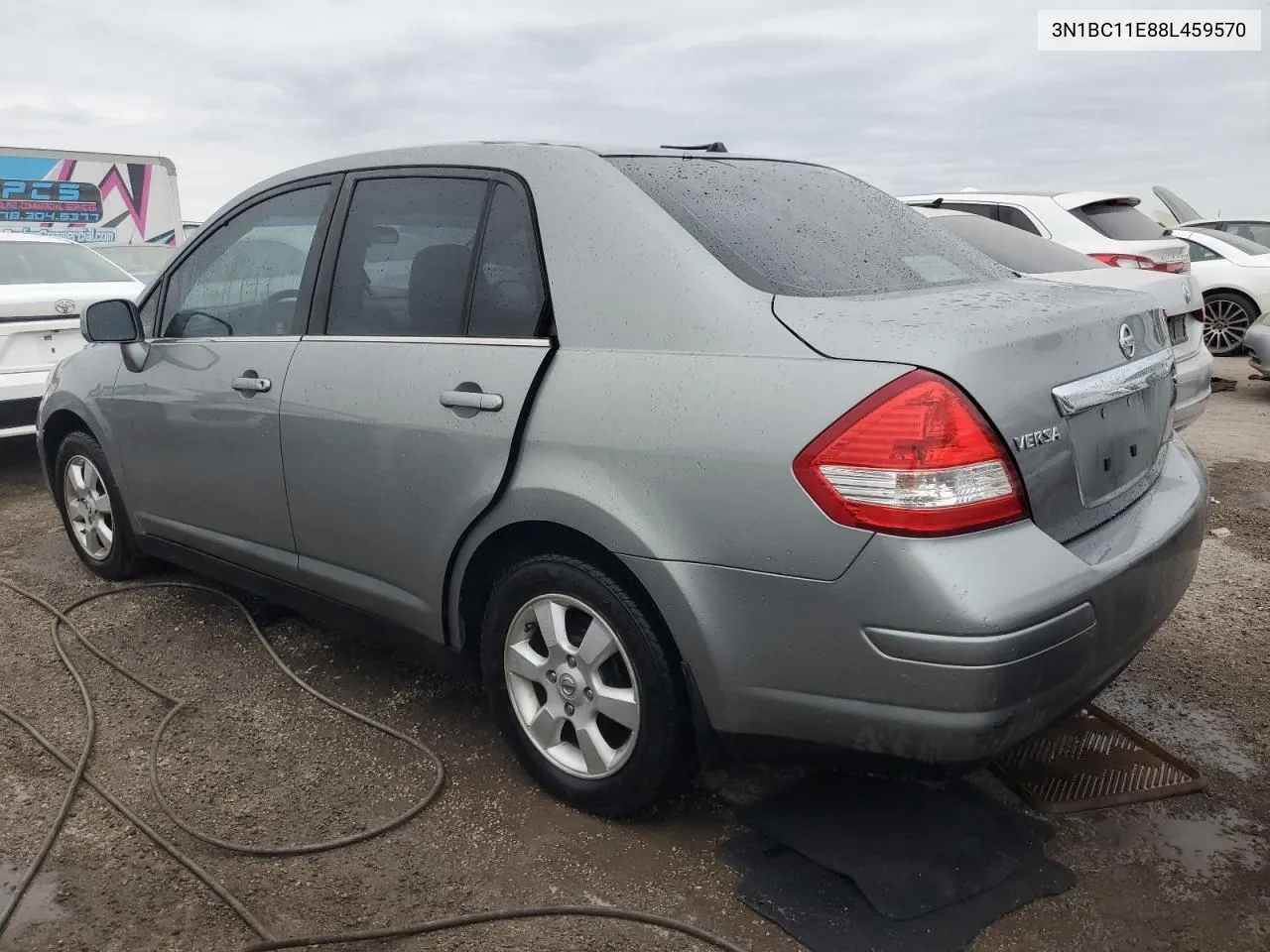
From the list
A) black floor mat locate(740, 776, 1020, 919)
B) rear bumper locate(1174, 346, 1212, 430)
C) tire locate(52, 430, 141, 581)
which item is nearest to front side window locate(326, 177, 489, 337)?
black floor mat locate(740, 776, 1020, 919)

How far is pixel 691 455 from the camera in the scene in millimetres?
2242

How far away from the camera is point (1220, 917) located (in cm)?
228

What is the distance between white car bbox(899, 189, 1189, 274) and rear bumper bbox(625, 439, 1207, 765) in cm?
546

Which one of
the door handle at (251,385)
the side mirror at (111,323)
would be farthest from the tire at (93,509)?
the door handle at (251,385)

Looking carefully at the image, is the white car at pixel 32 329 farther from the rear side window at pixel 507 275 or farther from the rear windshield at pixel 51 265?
the rear side window at pixel 507 275

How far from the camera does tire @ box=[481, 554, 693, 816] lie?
2.43 m

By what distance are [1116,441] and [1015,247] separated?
3.59m

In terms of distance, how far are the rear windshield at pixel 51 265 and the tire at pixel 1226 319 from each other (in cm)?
1015

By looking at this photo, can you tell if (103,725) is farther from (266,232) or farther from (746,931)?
(746,931)

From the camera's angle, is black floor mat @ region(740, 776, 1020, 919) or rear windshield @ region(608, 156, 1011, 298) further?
rear windshield @ region(608, 156, 1011, 298)

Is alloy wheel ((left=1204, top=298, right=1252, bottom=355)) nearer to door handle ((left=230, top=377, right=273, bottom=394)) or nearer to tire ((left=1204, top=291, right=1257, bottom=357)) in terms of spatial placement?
tire ((left=1204, top=291, right=1257, bottom=357))

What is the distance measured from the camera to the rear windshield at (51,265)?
712 cm

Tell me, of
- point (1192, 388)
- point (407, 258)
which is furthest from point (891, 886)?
point (1192, 388)

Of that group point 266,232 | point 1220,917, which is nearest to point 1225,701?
point 1220,917
